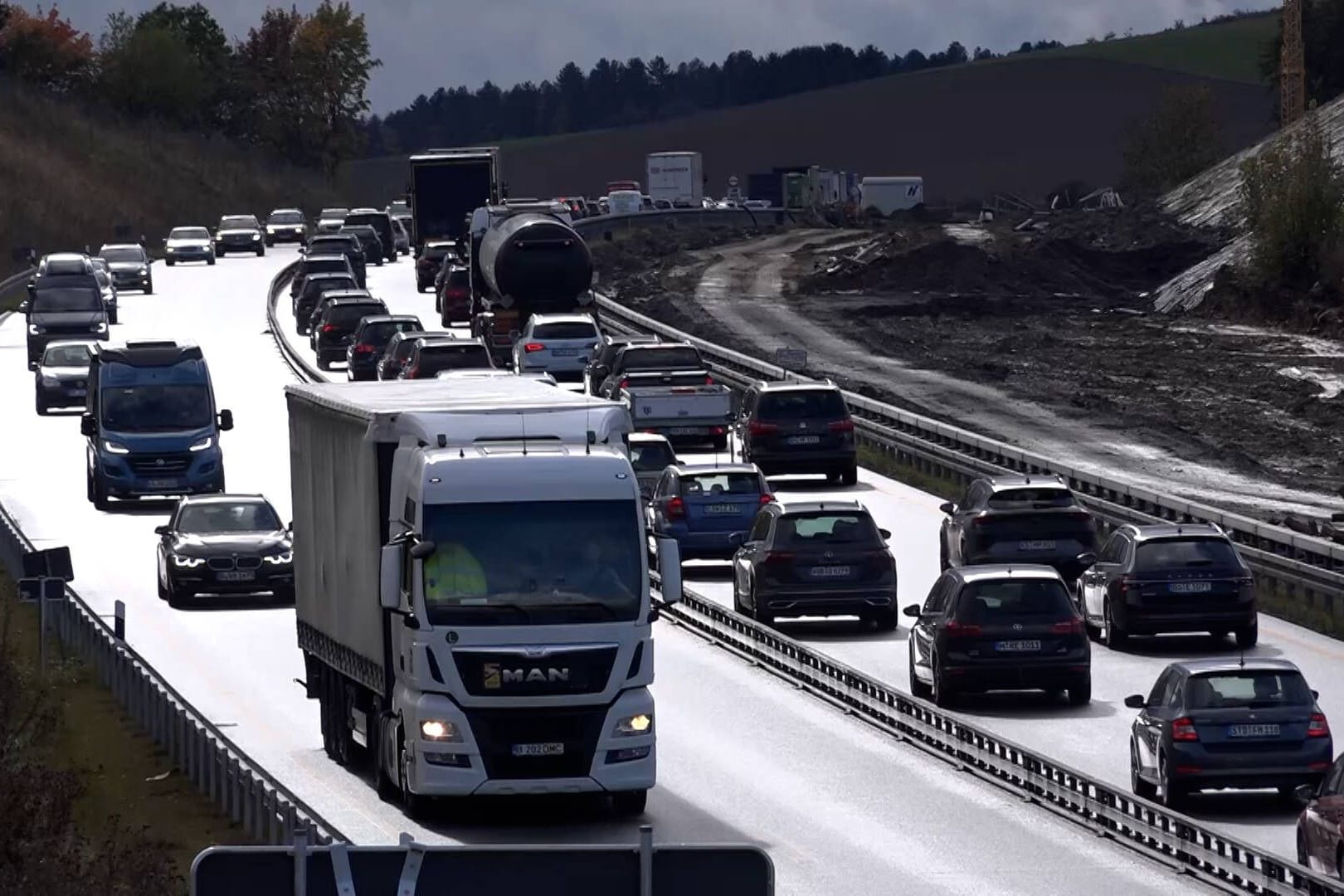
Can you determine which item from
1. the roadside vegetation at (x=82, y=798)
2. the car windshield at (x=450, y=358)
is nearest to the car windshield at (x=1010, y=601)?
the roadside vegetation at (x=82, y=798)

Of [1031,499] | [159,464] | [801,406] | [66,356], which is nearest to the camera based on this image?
[1031,499]

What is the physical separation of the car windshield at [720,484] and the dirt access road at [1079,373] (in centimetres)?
1097

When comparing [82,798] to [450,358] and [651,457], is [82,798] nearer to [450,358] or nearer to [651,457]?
[651,457]

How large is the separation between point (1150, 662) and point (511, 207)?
118 feet

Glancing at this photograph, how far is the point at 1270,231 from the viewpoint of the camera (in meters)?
85.5

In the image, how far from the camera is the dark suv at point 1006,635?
26.2 metres

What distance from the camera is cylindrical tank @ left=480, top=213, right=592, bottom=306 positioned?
2395 inches

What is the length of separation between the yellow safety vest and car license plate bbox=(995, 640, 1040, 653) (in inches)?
308

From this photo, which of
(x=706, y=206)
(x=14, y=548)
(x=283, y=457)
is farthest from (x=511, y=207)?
(x=706, y=206)

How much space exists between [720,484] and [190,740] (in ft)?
50.8

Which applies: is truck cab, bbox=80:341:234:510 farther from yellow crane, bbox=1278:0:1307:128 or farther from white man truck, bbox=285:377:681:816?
yellow crane, bbox=1278:0:1307:128

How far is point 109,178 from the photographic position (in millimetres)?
141625

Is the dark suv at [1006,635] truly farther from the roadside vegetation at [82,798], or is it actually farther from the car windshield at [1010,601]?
the roadside vegetation at [82,798]

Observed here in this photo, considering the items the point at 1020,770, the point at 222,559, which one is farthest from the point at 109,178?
the point at 1020,770
